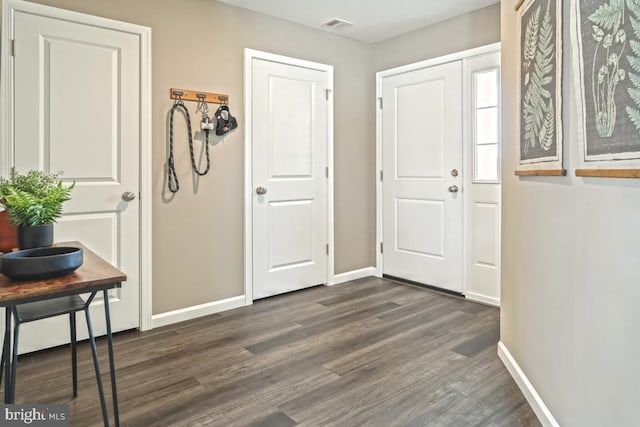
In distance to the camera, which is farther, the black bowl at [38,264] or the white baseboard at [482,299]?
the white baseboard at [482,299]

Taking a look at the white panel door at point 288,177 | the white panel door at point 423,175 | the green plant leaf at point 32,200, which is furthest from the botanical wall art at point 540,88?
the white panel door at point 288,177

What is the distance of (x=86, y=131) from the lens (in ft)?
8.97

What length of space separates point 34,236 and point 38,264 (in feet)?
0.82

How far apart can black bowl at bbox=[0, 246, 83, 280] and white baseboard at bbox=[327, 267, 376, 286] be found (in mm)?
2904

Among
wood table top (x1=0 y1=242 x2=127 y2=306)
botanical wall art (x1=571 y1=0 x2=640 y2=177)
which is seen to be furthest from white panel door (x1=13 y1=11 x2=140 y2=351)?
botanical wall art (x1=571 y1=0 x2=640 y2=177)

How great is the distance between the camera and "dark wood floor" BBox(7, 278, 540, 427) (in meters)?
1.93

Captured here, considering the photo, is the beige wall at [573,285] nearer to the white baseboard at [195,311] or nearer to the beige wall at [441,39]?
the beige wall at [441,39]

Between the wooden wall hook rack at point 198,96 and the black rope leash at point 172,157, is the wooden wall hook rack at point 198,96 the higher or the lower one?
the higher one

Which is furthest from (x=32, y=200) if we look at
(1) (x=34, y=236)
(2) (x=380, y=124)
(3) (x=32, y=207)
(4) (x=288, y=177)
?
(2) (x=380, y=124)

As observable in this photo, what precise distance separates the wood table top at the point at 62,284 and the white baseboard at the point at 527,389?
68.8 inches

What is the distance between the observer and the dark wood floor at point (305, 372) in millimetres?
1929

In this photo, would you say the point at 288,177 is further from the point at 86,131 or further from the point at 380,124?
the point at 86,131

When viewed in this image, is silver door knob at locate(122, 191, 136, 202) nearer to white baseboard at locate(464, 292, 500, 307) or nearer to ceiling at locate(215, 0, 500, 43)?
ceiling at locate(215, 0, 500, 43)

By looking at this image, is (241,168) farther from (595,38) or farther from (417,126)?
(595,38)
